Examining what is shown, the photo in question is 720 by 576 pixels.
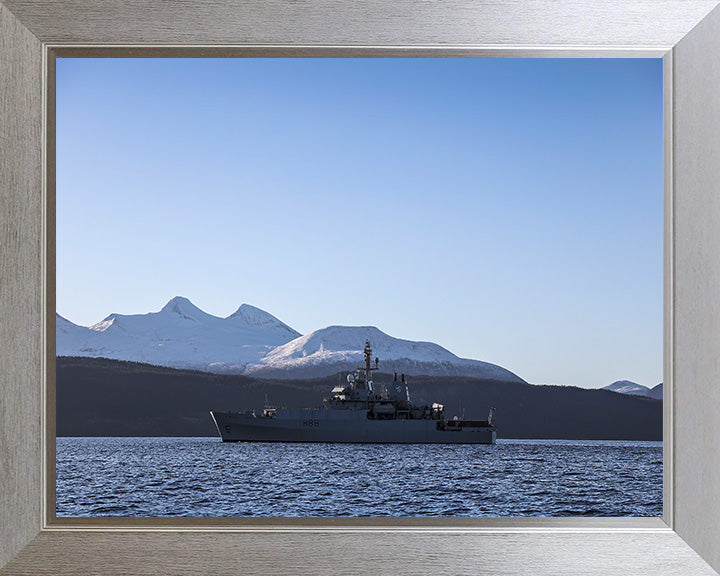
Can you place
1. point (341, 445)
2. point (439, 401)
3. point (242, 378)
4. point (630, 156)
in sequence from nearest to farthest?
point (341, 445)
point (439, 401)
point (242, 378)
point (630, 156)

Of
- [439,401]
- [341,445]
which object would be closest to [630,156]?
[439,401]

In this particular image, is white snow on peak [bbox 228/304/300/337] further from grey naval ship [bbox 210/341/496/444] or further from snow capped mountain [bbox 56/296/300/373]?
grey naval ship [bbox 210/341/496/444]

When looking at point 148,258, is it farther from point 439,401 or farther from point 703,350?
point 703,350

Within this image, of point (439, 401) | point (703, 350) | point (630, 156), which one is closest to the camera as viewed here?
point (703, 350)

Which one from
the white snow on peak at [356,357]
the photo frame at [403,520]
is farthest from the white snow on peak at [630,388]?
the photo frame at [403,520]

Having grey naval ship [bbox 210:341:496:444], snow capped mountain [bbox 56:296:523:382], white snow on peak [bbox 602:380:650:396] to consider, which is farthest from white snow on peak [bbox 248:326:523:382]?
white snow on peak [bbox 602:380:650:396]
